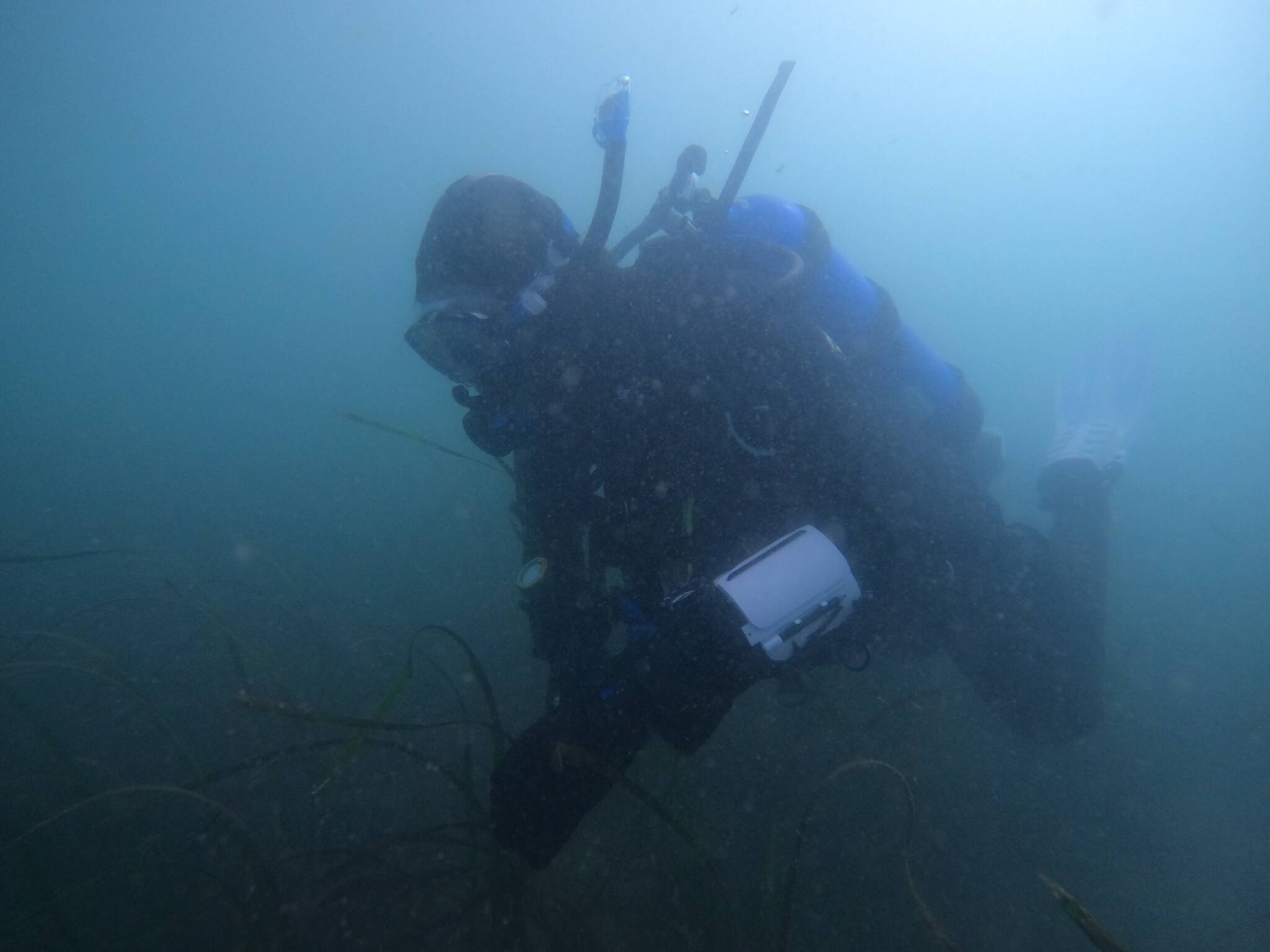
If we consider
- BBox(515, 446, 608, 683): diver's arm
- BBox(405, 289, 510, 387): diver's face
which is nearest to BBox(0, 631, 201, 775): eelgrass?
BBox(515, 446, 608, 683): diver's arm

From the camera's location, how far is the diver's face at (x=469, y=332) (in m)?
2.47

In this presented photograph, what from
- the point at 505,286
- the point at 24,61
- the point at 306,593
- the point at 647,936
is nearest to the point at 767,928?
the point at 647,936

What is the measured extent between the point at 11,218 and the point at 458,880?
118036mm

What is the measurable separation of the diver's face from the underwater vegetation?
1.28 meters

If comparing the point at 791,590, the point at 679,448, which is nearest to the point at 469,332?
the point at 679,448

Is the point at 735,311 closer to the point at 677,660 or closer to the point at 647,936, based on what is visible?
the point at 677,660

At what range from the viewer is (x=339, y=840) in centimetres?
258

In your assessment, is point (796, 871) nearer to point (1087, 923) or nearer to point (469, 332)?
point (1087, 923)

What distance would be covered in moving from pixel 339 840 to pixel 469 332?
2537mm

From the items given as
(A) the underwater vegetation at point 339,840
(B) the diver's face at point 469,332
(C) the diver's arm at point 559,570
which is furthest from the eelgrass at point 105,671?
(B) the diver's face at point 469,332

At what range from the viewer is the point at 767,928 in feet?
7.27

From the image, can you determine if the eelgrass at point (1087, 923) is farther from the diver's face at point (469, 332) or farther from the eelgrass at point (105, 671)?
the eelgrass at point (105, 671)

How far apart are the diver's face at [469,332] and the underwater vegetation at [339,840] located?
1.28 m

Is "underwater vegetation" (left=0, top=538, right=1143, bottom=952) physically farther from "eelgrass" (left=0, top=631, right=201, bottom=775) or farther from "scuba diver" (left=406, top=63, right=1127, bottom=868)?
"scuba diver" (left=406, top=63, right=1127, bottom=868)
